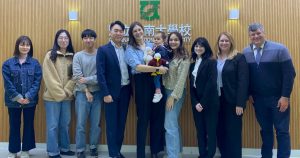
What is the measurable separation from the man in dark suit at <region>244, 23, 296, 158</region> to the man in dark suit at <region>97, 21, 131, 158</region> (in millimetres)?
1751

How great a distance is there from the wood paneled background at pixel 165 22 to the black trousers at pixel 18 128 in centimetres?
62

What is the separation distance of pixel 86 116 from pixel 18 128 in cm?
96

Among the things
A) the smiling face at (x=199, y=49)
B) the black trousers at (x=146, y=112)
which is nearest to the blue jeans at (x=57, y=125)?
the black trousers at (x=146, y=112)

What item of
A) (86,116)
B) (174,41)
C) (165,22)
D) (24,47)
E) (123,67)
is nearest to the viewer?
(174,41)

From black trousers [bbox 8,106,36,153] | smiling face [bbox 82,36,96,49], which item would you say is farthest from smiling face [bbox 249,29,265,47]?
black trousers [bbox 8,106,36,153]

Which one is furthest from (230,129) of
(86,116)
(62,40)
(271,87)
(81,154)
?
(62,40)

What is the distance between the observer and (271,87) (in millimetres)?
3836

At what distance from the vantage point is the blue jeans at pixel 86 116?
14.2ft

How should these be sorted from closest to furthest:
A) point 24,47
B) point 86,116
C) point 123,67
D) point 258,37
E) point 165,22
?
point 258,37 < point 123,67 < point 24,47 < point 86,116 < point 165,22

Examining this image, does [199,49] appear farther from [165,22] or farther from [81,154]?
[81,154]

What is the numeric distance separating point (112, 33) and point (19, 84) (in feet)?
4.93

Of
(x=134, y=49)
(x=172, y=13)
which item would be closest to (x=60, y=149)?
(x=134, y=49)

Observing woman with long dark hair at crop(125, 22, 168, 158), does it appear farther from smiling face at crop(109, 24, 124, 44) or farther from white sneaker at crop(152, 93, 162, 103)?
smiling face at crop(109, 24, 124, 44)

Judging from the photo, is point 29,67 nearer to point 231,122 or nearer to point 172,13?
point 172,13
